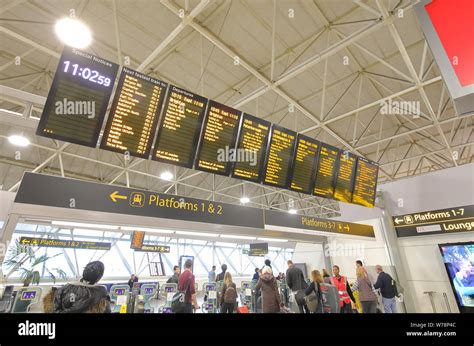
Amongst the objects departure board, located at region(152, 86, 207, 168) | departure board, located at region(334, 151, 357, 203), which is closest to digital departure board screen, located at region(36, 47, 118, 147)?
departure board, located at region(152, 86, 207, 168)

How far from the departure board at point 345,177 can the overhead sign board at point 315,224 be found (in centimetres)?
90

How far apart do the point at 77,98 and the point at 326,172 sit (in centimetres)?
511

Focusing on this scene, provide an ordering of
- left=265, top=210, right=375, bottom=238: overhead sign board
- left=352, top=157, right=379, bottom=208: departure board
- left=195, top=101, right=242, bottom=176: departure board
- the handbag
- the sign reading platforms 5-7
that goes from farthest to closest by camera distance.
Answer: left=352, top=157, right=379, bottom=208: departure board → left=265, top=210, right=375, bottom=238: overhead sign board → the handbag → left=195, top=101, right=242, bottom=176: departure board → the sign reading platforms 5-7

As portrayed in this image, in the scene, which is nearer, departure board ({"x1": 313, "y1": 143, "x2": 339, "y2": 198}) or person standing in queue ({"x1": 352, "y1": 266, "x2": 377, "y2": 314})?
departure board ({"x1": 313, "y1": 143, "x2": 339, "y2": 198})

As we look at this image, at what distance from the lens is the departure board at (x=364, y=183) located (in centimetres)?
651

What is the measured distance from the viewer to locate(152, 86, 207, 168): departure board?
4074 mm

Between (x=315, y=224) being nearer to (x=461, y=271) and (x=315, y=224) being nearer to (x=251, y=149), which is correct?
(x=251, y=149)

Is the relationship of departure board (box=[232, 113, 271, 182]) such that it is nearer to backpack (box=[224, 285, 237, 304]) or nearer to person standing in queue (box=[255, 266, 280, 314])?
person standing in queue (box=[255, 266, 280, 314])

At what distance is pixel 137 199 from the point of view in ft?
13.1

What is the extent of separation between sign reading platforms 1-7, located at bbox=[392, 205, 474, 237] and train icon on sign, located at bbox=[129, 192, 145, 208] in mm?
7881

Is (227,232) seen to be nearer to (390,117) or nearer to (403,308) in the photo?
(403,308)

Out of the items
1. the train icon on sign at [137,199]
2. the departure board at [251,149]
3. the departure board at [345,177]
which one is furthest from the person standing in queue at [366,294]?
the train icon on sign at [137,199]

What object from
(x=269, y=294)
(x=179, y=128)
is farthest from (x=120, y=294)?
(x=179, y=128)

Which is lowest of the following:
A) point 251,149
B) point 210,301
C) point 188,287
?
point 210,301
